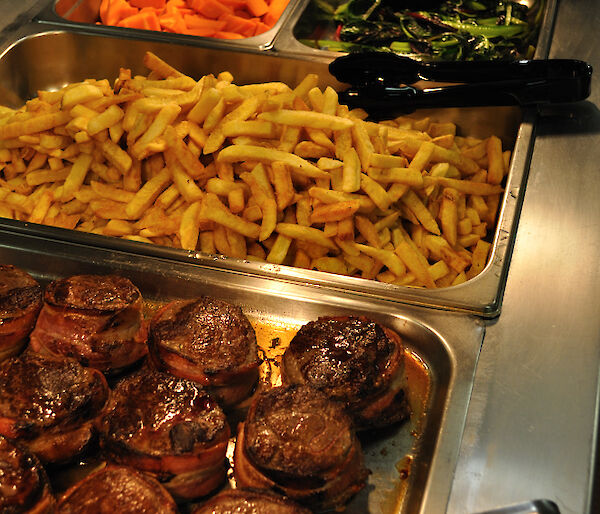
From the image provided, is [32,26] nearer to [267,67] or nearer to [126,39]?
[126,39]

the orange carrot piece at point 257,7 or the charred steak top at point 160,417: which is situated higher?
the orange carrot piece at point 257,7

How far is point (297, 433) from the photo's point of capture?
186 centimetres

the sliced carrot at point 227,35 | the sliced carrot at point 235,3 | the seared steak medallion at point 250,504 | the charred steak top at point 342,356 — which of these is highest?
the sliced carrot at point 235,3

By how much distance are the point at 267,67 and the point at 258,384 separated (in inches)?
89.7

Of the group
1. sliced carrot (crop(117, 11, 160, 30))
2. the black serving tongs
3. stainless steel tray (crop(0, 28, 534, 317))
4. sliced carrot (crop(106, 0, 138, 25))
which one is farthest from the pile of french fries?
sliced carrot (crop(106, 0, 138, 25))

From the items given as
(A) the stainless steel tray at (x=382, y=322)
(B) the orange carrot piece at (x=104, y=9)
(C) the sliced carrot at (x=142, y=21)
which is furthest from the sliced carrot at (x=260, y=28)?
(A) the stainless steel tray at (x=382, y=322)

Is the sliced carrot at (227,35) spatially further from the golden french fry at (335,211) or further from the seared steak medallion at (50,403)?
the seared steak medallion at (50,403)

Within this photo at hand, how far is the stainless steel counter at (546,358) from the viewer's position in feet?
6.28

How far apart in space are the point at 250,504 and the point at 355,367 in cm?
59

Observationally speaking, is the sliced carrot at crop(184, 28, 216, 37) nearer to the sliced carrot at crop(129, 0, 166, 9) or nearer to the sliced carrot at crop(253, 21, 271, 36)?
the sliced carrot at crop(253, 21, 271, 36)

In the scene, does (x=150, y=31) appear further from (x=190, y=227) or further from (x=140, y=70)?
(x=190, y=227)

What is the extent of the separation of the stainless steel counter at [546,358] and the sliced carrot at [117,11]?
276 centimetres

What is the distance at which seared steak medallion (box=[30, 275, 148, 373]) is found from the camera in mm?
2176

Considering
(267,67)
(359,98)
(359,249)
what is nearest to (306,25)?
(267,67)
